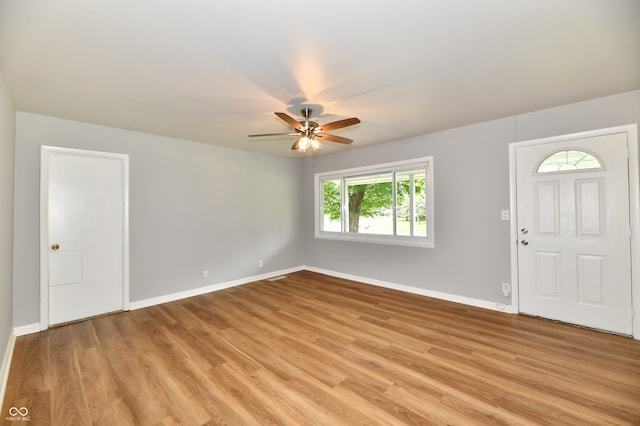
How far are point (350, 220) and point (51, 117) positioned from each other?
4.54 m

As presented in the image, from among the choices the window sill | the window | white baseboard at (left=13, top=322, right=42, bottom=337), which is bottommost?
white baseboard at (left=13, top=322, right=42, bottom=337)

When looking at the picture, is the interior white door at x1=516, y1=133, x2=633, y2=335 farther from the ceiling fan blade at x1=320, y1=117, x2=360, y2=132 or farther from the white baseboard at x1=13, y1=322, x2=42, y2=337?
the white baseboard at x1=13, y1=322, x2=42, y2=337

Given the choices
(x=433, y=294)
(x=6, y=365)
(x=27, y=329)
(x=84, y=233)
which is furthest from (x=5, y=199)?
(x=433, y=294)

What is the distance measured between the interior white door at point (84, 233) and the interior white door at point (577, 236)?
521cm

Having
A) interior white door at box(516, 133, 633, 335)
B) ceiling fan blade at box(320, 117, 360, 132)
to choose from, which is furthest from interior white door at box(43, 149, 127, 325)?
interior white door at box(516, 133, 633, 335)

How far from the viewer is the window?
4.25 m

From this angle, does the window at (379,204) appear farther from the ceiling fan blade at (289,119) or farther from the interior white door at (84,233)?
the interior white door at (84,233)

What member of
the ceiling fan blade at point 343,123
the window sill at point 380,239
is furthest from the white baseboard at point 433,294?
the ceiling fan blade at point 343,123

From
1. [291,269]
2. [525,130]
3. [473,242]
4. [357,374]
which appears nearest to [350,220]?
[291,269]

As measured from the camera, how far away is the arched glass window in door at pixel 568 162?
9.57ft

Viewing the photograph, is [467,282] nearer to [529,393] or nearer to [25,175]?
[529,393]

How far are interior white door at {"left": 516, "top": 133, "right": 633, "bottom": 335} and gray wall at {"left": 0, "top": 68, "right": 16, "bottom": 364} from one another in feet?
17.0

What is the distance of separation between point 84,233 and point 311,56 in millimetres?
3490

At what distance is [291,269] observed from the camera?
574cm
